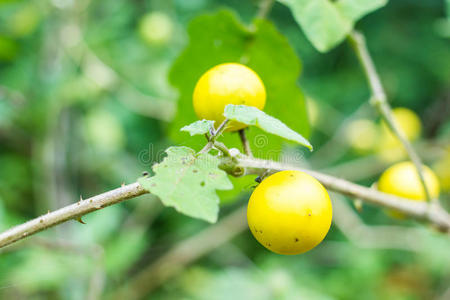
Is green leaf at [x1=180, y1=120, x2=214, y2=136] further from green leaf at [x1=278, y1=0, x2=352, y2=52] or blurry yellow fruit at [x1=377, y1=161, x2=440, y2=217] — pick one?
blurry yellow fruit at [x1=377, y1=161, x2=440, y2=217]

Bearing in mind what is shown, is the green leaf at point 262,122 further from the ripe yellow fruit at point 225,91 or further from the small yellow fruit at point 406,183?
the small yellow fruit at point 406,183

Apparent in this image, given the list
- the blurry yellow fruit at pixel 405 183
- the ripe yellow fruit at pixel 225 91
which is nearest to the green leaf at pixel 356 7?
the ripe yellow fruit at pixel 225 91

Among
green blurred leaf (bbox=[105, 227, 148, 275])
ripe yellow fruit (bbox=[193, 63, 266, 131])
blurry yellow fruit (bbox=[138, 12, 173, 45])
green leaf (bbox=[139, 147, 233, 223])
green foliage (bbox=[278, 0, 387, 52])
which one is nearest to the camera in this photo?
green leaf (bbox=[139, 147, 233, 223])

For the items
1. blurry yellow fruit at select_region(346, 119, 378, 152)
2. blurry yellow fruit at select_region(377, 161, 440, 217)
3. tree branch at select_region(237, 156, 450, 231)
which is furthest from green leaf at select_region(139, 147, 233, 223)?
blurry yellow fruit at select_region(346, 119, 378, 152)

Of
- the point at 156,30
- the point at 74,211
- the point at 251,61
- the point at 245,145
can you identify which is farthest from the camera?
the point at 156,30

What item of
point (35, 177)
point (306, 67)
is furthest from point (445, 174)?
point (35, 177)

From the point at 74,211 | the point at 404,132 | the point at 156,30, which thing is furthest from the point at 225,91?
the point at 404,132

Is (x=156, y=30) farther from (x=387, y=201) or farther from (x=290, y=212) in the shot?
(x=290, y=212)
